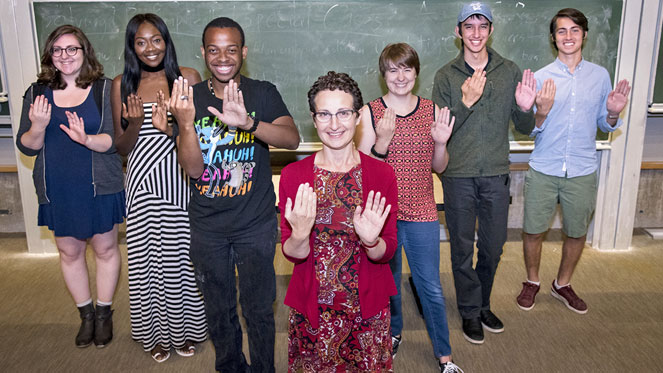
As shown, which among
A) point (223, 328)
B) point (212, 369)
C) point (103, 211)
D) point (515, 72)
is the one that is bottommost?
point (212, 369)

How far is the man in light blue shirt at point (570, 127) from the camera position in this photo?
2.93 metres

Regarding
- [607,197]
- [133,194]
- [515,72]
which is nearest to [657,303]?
[607,197]

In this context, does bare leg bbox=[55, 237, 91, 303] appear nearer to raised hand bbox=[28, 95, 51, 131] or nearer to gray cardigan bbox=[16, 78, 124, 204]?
gray cardigan bbox=[16, 78, 124, 204]

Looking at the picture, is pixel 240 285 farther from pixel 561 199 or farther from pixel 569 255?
pixel 569 255

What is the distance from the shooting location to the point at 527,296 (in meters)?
3.31

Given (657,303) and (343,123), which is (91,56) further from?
(657,303)

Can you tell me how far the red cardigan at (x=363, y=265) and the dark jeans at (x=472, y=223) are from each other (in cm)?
99

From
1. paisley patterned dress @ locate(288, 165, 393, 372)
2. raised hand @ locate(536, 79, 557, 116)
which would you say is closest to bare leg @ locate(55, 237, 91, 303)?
paisley patterned dress @ locate(288, 165, 393, 372)

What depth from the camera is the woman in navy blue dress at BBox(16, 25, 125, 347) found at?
8.38 feet

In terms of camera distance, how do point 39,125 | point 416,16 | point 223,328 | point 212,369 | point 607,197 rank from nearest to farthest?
point 223,328
point 39,125
point 212,369
point 416,16
point 607,197

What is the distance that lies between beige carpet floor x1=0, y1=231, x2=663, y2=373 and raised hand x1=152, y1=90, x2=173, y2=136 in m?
1.28

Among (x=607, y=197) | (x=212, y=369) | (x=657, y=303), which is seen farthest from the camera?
(x=607, y=197)

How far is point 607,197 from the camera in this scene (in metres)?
4.16

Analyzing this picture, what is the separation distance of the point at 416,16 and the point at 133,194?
7.61ft
